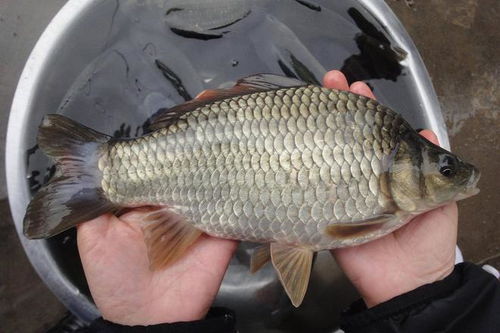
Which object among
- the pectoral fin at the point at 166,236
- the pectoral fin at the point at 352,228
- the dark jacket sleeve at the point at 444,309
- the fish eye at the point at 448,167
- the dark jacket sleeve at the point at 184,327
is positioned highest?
the fish eye at the point at 448,167

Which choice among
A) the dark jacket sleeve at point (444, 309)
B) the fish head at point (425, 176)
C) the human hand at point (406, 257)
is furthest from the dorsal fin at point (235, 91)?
the dark jacket sleeve at point (444, 309)

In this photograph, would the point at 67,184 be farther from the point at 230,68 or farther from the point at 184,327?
the point at 230,68

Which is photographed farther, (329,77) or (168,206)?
(329,77)

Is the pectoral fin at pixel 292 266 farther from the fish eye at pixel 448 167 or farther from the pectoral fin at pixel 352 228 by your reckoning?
the fish eye at pixel 448 167

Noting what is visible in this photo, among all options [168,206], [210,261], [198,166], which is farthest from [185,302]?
[198,166]

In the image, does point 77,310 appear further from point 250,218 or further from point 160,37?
point 160,37

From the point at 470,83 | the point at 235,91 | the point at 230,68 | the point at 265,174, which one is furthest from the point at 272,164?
the point at 470,83

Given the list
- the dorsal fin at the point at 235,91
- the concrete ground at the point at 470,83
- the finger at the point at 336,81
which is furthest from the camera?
the concrete ground at the point at 470,83
